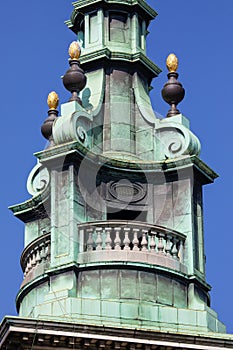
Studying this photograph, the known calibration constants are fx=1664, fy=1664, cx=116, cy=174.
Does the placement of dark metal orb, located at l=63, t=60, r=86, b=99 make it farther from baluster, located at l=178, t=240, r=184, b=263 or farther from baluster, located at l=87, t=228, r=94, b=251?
baluster, located at l=178, t=240, r=184, b=263

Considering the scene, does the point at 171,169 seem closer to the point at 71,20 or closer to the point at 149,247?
the point at 149,247

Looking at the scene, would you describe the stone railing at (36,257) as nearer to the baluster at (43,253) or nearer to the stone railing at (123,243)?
the baluster at (43,253)

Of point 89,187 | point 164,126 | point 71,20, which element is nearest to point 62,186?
point 89,187

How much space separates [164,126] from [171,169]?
170 cm

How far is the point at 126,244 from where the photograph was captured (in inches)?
2111


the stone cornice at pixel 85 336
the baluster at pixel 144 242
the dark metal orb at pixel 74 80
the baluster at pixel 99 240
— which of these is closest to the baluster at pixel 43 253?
the baluster at pixel 99 240

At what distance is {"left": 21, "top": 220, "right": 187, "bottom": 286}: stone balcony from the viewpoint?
175ft

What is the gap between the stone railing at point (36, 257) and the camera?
54625 mm

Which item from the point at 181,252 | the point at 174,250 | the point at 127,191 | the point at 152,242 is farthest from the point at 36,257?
the point at 181,252

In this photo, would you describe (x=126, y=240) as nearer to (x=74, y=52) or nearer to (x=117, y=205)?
(x=117, y=205)

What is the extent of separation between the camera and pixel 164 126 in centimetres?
5694

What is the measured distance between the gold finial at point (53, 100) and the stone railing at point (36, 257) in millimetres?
5767

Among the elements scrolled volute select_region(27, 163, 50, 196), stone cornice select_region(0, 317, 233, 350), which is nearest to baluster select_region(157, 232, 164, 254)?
stone cornice select_region(0, 317, 233, 350)

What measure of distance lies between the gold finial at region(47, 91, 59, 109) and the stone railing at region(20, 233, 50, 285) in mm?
5767
